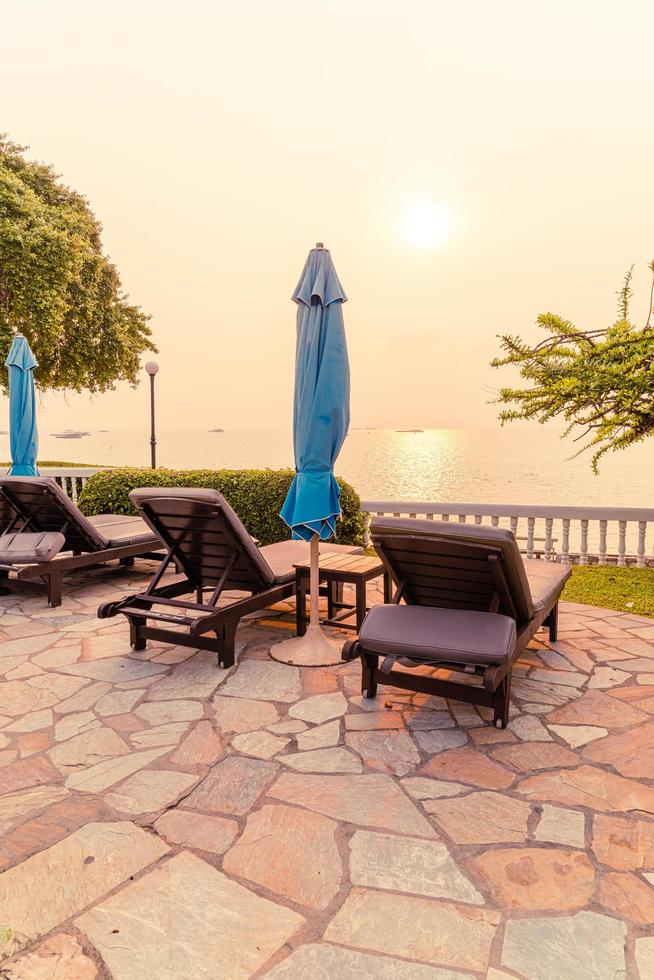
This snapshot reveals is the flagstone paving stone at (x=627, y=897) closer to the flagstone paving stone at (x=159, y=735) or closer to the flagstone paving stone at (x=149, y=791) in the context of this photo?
the flagstone paving stone at (x=149, y=791)

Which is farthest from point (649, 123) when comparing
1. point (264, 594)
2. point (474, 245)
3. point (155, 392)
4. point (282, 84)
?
point (155, 392)

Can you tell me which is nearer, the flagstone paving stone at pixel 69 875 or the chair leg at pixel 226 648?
the flagstone paving stone at pixel 69 875

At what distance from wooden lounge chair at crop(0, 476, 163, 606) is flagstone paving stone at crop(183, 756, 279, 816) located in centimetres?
376

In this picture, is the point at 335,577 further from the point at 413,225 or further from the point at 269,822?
the point at 413,225

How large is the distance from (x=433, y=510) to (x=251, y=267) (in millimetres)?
9479

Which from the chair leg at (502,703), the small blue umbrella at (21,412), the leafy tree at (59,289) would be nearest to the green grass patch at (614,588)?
the chair leg at (502,703)

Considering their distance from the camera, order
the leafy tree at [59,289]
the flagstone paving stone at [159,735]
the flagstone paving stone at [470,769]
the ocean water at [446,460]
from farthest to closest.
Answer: the ocean water at [446,460], the leafy tree at [59,289], the flagstone paving stone at [159,735], the flagstone paving stone at [470,769]

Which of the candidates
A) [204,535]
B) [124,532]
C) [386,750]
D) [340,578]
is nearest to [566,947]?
[386,750]

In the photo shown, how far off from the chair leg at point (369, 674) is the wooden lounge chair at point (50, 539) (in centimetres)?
367

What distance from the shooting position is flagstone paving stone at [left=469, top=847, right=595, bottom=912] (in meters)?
2.12

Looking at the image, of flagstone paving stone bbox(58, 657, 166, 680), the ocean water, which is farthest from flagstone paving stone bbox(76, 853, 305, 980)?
the ocean water

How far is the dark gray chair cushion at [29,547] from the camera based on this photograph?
603cm

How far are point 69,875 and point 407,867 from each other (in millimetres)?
1279

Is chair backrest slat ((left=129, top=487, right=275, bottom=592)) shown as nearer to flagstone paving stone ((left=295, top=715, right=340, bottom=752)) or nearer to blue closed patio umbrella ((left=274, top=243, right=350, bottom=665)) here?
blue closed patio umbrella ((left=274, top=243, right=350, bottom=665))
